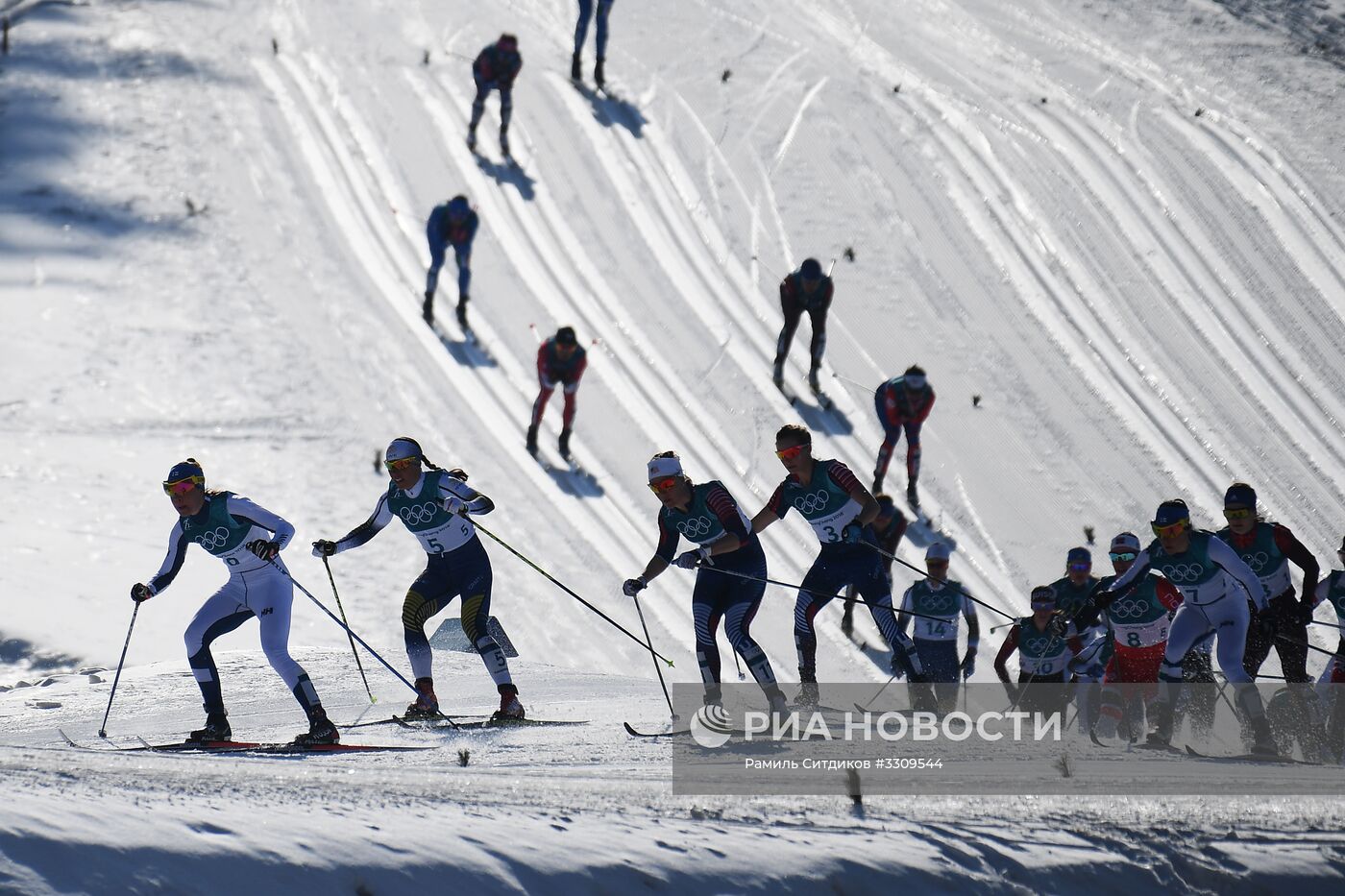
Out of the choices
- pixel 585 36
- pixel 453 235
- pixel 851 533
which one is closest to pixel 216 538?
pixel 851 533

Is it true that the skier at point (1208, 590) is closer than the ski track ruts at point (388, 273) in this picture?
Yes

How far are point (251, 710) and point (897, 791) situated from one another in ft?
16.7

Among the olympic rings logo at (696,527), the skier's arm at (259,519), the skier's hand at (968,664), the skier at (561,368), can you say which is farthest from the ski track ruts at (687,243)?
the skier's arm at (259,519)

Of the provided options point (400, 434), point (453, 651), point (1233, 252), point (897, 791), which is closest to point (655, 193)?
point (400, 434)

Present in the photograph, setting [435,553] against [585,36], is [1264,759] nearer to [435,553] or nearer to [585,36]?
[435,553]

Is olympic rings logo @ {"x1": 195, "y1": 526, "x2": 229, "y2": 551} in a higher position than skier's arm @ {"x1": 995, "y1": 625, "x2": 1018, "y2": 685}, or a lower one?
higher

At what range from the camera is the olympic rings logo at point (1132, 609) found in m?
10.9

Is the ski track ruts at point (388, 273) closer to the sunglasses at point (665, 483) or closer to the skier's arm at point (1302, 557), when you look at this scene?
the sunglasses at point (665, 483)

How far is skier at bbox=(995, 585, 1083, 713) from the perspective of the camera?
12086 millimetres

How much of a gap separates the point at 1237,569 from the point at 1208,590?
277 millimetres

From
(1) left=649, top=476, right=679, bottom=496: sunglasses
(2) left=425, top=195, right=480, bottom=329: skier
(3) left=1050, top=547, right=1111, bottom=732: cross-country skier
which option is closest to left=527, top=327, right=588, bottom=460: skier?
(2) left=425, top=195, right=480, bottom=329: skier

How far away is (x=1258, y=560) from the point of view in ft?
35.7

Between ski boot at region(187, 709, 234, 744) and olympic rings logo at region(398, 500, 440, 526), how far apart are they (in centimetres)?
169

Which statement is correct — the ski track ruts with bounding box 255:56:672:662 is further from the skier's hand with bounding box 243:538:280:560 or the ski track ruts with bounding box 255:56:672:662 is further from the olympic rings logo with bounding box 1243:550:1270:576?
the olympic rings logo with bounding box 1243:550:1270:576
